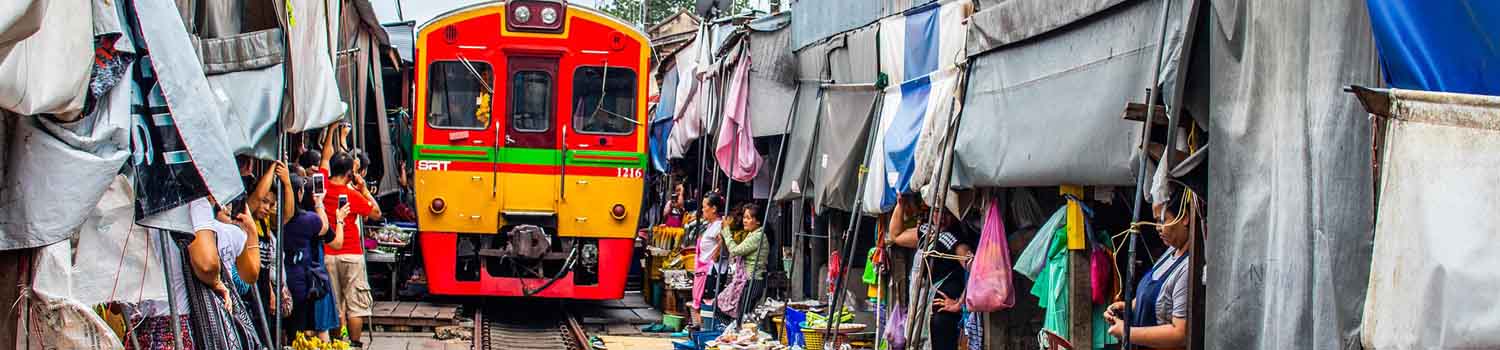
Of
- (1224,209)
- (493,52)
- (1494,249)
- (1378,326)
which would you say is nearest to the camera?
(1494,249)

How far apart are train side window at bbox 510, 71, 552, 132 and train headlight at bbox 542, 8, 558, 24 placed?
0.46 meters

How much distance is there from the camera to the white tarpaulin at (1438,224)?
10.2 feet

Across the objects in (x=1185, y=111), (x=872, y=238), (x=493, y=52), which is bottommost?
(x=872, y=238)

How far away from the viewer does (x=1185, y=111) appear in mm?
4793

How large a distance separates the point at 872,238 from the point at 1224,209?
6689mm

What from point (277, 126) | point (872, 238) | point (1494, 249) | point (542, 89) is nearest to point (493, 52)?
point (542, 89)

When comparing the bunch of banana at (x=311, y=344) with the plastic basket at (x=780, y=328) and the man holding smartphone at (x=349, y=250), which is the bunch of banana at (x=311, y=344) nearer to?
the man holding smartphone at (x=349, y=250)

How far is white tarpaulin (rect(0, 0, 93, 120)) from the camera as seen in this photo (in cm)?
371

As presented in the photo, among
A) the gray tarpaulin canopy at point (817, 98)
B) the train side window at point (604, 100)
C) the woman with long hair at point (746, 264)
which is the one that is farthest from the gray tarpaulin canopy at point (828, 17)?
the train side window at point (604, 100)

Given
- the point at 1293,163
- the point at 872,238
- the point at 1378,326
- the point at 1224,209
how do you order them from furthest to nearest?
the point at 872,238, the point at 1224,209, the point at 1293,163, the point at 1378,326

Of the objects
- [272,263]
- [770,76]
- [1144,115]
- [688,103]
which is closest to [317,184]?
[272,263]

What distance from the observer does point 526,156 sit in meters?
12.6

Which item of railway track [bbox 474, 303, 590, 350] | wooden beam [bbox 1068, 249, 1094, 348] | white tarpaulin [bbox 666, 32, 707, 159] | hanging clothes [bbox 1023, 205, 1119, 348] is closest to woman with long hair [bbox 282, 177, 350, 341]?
railway track [bbox 474, 303, 590, 350]

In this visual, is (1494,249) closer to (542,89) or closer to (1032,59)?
(1032,59)
